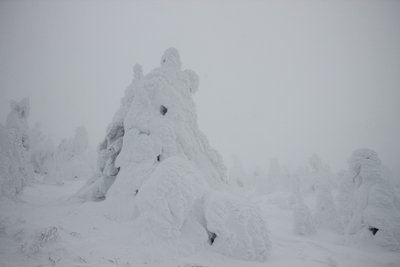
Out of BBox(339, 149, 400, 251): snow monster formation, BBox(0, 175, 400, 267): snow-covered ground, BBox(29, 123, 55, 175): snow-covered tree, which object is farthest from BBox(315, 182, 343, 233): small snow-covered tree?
BBox(29, 123, 55, 175): snow-covered tree

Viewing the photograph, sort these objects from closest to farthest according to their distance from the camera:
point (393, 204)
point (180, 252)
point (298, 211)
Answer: point (180, 252), point (393, 204), point (298, 211)

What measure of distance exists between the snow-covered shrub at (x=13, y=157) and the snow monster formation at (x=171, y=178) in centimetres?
239

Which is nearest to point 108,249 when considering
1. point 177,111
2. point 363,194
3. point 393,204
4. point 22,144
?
point 177,111

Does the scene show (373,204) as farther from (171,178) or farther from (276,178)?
(276,178)

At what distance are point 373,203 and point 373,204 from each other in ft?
0.15

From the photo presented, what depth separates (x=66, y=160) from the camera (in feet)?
76.9

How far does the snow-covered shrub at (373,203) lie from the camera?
7.52 metres

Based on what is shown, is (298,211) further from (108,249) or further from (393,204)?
(108,249)

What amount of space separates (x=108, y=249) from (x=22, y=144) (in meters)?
8.41

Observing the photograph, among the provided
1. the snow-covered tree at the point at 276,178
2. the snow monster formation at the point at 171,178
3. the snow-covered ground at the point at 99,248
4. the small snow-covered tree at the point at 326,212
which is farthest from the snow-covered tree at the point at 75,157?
the snow-covered tree at the point at 276,178

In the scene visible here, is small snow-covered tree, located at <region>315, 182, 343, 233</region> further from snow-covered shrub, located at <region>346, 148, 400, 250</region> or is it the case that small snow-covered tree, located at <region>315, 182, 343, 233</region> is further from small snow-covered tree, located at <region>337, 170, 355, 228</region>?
snow-covered shrub, located at <region>346, 148, 400, 250</region>

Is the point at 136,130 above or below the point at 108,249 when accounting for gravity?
above

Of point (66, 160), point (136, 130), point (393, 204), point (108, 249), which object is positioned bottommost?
point (66, 160)

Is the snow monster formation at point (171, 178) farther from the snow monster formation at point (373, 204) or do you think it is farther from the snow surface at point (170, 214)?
the snow monster formation at point (373, 204)
